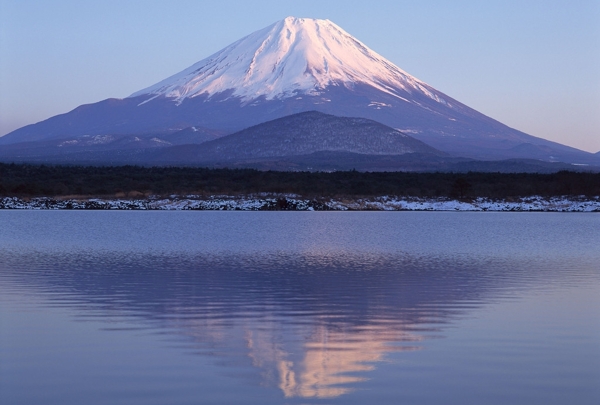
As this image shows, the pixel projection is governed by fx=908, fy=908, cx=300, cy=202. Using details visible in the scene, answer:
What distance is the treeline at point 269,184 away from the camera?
65.4m

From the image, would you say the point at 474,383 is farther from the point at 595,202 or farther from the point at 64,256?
the point at 595,202

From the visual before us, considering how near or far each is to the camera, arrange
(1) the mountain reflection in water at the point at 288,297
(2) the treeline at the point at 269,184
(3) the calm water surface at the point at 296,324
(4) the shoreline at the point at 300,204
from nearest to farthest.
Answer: (3) the calm water surface at the point at 296,324 < (1) the mountain reflection in water at the point at 288,297 < (4) the shoreline at the point at 300,204 < (2) the treeline at the point at 269,184

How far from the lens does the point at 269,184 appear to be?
71.2 metres

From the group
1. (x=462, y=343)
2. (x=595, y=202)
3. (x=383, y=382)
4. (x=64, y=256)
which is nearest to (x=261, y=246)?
(x=64, y=256)

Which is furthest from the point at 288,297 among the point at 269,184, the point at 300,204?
the point at 269,184

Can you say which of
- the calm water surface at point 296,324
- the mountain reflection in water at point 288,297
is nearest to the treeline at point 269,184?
the calm water surface at point 296,324

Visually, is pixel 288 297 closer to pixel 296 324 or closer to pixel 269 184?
pixel 296 324

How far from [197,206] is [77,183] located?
1317 centimetres

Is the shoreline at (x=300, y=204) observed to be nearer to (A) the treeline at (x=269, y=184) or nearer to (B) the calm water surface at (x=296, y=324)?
(A) the treeline at (x=269, y=184)

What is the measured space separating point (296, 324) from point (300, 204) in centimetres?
4709

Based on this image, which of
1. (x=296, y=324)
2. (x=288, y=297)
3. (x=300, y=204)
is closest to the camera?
(x=296, y=324)

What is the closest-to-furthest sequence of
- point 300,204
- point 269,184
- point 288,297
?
point 288,297 < point 300,204 < point 269,184

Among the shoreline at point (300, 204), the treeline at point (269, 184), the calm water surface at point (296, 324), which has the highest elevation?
the treeline at point (269, 184)

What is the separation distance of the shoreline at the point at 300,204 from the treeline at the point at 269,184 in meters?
2.06
